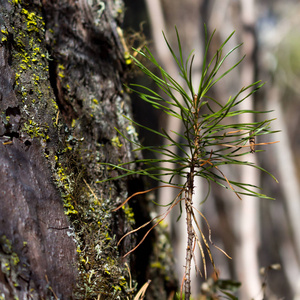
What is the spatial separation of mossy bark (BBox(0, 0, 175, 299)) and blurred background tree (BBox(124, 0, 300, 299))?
189 centimetres

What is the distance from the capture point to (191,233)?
476 mm

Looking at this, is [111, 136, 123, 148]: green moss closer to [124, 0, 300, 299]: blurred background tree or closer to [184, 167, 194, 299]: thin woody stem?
[184, 167, 194, 299]: thin woody stem

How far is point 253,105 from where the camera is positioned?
2787mm

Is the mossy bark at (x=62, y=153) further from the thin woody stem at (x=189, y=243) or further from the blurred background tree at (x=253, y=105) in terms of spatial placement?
the blurred background tree at (x=253, y=105)

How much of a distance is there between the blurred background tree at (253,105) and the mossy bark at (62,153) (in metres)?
1.89

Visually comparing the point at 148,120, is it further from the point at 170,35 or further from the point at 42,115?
the point at 42,115

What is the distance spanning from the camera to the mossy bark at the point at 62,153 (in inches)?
17.5

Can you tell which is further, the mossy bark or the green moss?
the green moss

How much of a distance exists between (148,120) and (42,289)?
7.56 feet

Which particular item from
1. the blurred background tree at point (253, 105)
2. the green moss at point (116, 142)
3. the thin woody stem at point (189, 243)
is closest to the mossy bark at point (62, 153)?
the green moss at point (116, 142)

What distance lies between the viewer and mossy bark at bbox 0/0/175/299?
0.44 metres

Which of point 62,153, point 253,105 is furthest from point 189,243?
point 253,105

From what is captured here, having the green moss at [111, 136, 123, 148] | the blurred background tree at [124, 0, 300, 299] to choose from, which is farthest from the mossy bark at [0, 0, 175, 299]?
the blurred background tree at [124, 0, 300, 299]

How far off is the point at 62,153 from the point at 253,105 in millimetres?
2512
